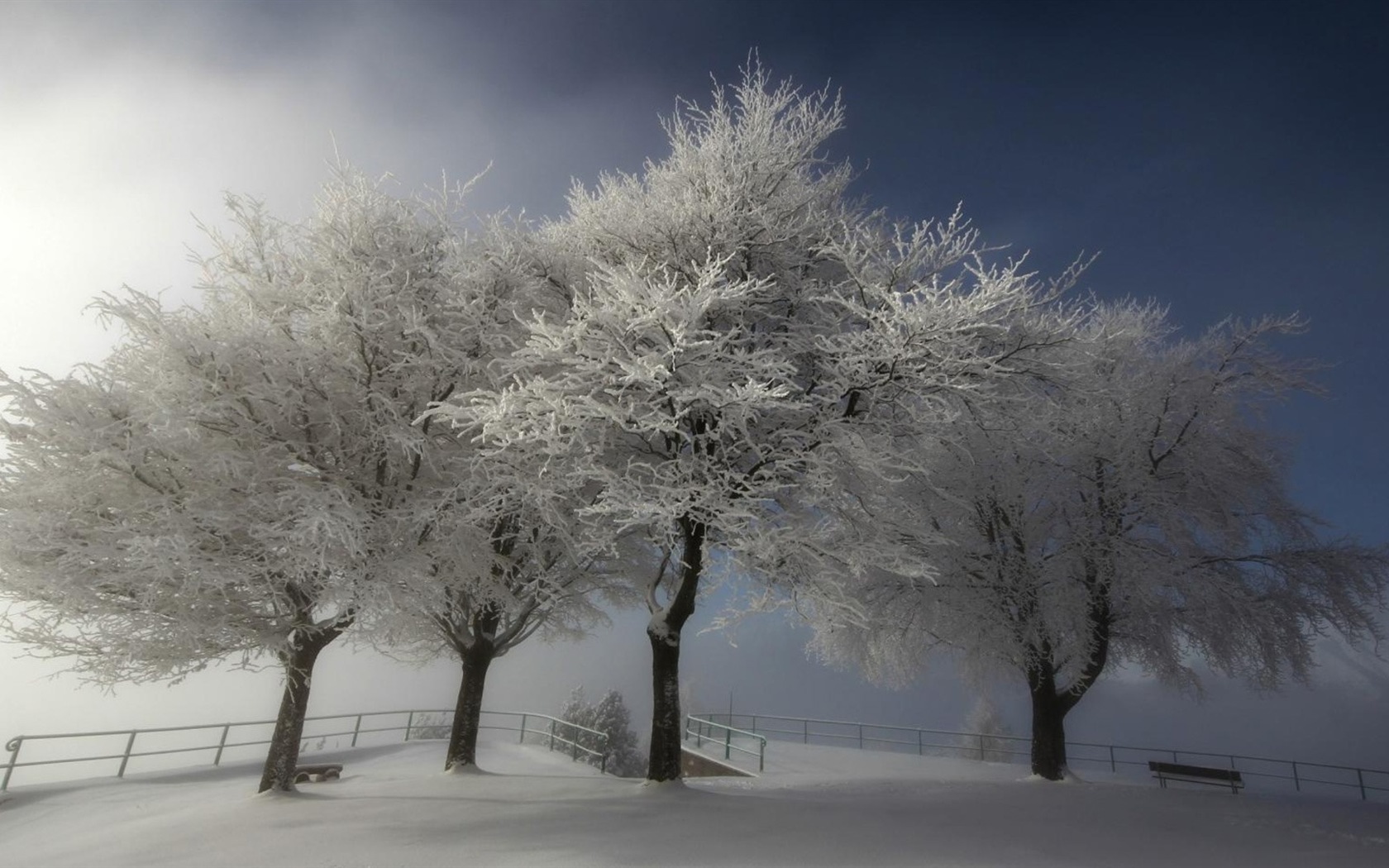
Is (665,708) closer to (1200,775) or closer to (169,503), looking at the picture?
(169,503)

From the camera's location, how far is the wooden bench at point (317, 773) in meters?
15.8

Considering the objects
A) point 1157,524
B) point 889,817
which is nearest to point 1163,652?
point 1157,524

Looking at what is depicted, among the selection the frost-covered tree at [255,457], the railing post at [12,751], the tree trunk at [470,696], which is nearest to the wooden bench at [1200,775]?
the tree trunk at [470,696]

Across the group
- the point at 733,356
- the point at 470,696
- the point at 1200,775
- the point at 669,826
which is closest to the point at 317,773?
the point at 470,696

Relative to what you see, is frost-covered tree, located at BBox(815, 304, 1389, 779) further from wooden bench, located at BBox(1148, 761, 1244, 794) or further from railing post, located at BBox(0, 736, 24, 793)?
railing post, located at BBox(0, 736, 24, 793)

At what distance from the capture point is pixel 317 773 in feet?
52.6

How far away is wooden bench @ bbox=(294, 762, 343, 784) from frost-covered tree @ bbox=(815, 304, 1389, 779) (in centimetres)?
1285

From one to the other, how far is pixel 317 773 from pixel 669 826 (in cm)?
1150

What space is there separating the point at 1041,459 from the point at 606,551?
989 cm

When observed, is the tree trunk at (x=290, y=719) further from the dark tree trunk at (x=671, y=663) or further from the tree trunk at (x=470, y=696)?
the dark tree trunk at (x=671, y=663)

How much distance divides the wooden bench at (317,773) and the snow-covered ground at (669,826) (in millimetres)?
1858

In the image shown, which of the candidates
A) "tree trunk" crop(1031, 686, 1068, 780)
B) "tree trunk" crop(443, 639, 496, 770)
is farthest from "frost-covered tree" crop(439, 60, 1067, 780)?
"tree trunk" crop(1031, 686, 1068, 780)

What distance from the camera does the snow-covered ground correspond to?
7.46 meters

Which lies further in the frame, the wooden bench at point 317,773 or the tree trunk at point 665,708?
the wooden bench at point 317,773
